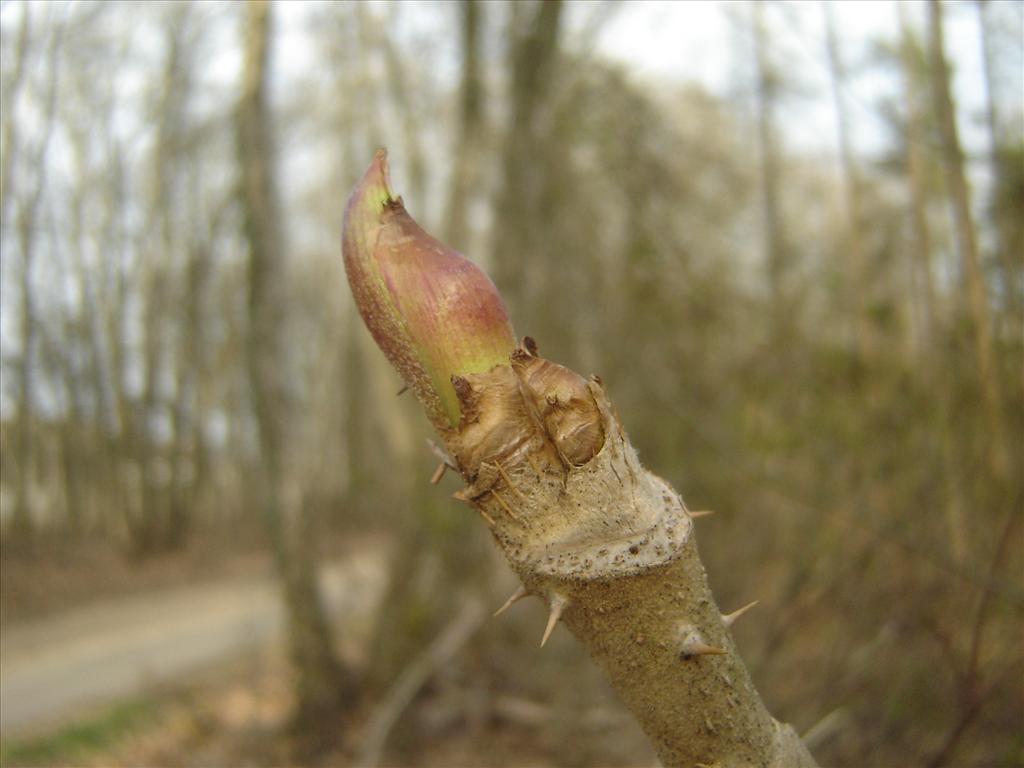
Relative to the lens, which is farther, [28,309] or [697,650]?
[28,309]

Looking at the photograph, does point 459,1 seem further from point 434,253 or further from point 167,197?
point 167,197

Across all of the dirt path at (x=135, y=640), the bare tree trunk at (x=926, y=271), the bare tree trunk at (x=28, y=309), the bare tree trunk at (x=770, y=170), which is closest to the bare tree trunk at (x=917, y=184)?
the bare tree trunk at (x=926, y=271)

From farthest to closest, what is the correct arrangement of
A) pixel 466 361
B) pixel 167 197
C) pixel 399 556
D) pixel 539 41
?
1. pixel 167 197
2. pixel 399 556
3. pixel 539 41
4. pixel 466 361

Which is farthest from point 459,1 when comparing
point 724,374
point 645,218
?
point 724,374

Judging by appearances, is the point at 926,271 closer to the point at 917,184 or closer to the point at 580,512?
the point at 917,184

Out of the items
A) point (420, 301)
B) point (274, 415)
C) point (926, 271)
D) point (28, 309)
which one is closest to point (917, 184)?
point (926, 271)

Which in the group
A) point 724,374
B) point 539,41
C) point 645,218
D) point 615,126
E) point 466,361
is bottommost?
point 724,374

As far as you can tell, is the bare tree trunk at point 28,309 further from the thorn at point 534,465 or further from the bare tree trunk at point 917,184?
the thorn at point 534,465
